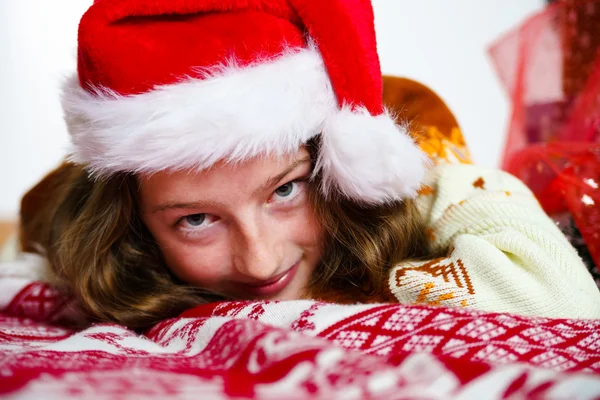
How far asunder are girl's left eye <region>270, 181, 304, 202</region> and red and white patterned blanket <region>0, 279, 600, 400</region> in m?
0.14

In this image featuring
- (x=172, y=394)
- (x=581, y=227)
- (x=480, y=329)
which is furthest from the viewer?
(x=581, y=227)

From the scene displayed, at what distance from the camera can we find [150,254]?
2.92ft

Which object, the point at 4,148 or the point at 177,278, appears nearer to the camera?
the point at 177,278

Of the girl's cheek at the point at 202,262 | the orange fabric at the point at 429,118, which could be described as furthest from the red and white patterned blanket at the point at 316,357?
the orange fabric at the point at 429,118

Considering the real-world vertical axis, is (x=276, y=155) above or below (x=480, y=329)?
above

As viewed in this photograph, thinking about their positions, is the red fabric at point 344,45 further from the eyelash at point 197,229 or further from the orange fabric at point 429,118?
the orange fabric at point 429,118

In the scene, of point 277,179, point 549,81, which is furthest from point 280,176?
point 549,81

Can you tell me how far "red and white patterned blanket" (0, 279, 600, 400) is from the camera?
1.33 feet

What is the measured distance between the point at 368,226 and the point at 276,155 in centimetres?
20

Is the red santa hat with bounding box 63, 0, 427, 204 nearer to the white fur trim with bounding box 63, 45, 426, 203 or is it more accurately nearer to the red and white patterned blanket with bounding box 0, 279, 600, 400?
the white fur trim with bounding box 63, 45, 426, 203

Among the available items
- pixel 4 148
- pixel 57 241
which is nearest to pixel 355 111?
pixel 57 241

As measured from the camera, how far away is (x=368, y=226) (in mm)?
818

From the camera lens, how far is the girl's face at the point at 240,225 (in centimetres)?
68

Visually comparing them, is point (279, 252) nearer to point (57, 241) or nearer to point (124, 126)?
point (124, 126)
